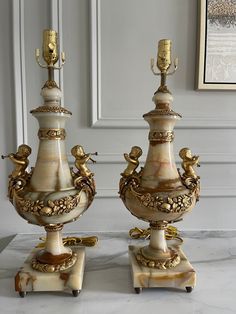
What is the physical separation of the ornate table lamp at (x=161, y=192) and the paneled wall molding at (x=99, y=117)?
0.22 metres

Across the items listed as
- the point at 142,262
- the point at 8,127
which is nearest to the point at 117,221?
the point at 142,262

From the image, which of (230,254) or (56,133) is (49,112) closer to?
(56,133)

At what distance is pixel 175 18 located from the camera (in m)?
0.64

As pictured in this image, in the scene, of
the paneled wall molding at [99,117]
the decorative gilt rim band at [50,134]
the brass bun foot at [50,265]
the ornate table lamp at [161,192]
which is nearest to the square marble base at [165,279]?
the ornate table lamp at [161,192]

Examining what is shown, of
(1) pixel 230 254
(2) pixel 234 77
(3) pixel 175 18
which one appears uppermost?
(3) pixel 175 18

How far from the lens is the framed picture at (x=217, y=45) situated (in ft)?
2.05

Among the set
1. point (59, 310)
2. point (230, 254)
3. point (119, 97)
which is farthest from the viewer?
point (119, 97)

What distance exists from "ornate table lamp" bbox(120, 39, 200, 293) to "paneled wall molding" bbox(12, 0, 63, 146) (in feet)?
1.02

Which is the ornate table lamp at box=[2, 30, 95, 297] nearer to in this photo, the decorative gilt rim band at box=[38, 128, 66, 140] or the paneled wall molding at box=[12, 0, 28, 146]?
the decorative gilt rim band at box=[38, 128, 66, 140]

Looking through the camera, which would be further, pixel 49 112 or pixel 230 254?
pixel 230 254

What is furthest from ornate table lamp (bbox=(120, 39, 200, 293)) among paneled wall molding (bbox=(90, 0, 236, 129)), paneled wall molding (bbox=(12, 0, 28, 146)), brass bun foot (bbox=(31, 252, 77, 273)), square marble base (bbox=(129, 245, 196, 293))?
paneled wall molding (bbox=(12, 0, 28, 146))

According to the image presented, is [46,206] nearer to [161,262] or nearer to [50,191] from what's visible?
[50,191]

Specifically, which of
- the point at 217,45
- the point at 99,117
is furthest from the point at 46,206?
the point at 217,45

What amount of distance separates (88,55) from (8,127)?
0.26m
